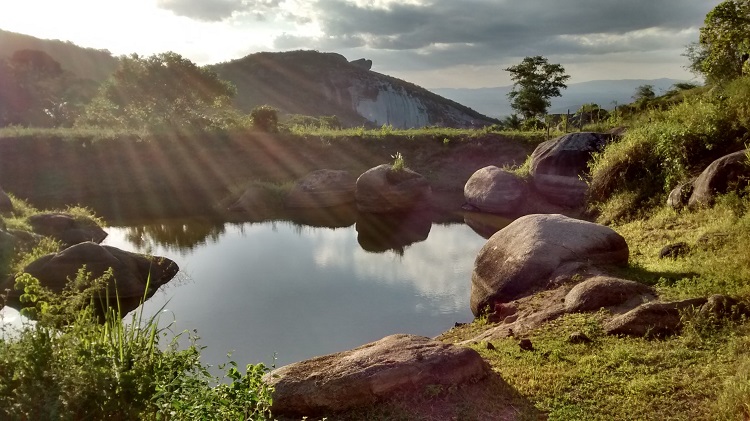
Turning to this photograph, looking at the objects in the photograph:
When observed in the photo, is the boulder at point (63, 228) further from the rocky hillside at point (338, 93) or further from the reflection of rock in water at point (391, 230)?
the rocky hillside at point (338, 93)

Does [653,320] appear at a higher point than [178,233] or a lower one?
higher

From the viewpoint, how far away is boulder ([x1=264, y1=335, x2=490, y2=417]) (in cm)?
565

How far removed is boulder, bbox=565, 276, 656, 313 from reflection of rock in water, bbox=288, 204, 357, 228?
14.5m

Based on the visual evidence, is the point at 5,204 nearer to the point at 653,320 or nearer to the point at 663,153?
the point at 653,320

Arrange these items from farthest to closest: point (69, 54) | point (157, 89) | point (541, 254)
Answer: point (69, 54)
point (157, 89)
point (541, 254)

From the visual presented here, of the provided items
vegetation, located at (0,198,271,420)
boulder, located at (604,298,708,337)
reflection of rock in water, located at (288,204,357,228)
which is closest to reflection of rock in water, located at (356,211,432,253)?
reflection of rock in water, located at (288,204,357,228)

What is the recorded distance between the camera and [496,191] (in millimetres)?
21453

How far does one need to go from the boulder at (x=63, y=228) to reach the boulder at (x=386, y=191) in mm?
10579

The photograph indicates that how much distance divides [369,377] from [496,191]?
16688 millimetres

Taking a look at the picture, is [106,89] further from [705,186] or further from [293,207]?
[705,186]

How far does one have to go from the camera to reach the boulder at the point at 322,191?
981 inches

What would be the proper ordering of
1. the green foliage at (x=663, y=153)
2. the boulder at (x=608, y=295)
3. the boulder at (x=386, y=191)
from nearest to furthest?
the boulder at (x=608, y=295) → the green foliage at (x=663, y=153) → the boulder at (x=386, y=191)

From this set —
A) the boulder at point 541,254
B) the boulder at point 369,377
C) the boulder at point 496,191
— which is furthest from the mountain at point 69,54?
the boulder at point 369,377

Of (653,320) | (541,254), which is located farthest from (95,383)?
(541,254)
